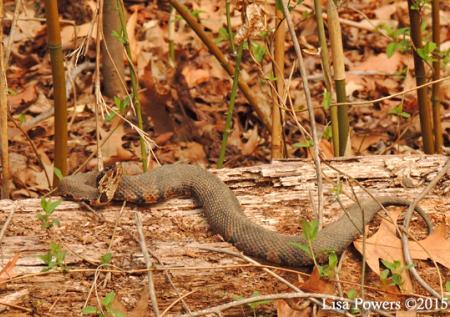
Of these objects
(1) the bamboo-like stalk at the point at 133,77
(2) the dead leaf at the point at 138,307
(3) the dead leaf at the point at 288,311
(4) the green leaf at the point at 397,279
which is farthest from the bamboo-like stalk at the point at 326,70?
(2) the dead leaf at the point at 138,307

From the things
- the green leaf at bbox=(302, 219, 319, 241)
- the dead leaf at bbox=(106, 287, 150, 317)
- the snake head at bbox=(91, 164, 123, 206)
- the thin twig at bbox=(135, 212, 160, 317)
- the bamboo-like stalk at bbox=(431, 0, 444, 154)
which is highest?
the bamboo-like stalk at bbox=(431, 0, 444, 154)

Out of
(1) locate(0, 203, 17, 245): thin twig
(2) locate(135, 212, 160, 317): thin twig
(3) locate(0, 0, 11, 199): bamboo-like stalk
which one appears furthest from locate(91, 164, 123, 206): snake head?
(3) locate(0, 0, 11, 199): bamboo-like stalk

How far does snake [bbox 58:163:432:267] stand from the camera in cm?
396

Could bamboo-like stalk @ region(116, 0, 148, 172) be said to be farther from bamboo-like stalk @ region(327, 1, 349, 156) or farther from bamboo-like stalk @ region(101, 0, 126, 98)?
bamboo-like stalk @ region(327, 1, 349, 156)

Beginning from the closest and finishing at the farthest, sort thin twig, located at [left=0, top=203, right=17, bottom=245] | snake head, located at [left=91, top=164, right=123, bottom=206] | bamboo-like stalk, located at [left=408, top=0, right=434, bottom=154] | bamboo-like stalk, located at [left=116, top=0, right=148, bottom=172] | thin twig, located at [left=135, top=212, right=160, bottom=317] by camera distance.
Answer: thin twig, located at [left=135, top=212, right=160, bottom=317] → thin twig, located at [left=0, top=203, right=17, bottom=245] → snake head, located at [left=91, top=164, right=123, bottom=206] → bamboo-like stalk, located at [left=116, top=0, right=148, bottom=172] → bamboo-like stalk, located at [left=408, top=0, right=434, bottom=154]

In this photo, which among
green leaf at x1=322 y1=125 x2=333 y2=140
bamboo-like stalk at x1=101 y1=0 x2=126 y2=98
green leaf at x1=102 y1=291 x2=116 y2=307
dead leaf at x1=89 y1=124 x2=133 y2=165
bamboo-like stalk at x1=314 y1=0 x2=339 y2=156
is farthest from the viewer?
dead leaf at x1=89 y1=124 x2=133 y2=165

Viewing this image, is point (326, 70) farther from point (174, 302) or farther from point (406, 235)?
point (174, 302)

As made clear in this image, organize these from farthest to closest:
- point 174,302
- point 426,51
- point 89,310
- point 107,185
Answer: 1. point 426,51
2. point 107,185
3. point 174,302
4. point 89,310

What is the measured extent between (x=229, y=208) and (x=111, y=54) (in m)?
2.44

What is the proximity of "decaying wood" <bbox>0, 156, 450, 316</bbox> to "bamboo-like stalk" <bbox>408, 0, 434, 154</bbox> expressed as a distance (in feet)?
1.72

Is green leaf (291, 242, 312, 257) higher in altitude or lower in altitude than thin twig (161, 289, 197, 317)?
higher

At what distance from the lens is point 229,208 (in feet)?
14.1

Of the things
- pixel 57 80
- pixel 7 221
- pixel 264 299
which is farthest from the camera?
pixel 57 80

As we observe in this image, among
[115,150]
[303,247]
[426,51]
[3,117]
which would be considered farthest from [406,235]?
[115,150]
